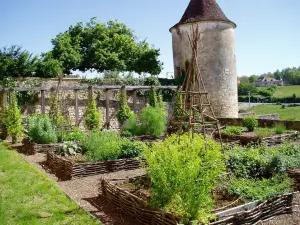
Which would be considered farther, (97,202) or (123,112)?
(123,112)

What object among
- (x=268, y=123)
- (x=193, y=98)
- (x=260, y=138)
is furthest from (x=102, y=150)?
(x=268, y=123)

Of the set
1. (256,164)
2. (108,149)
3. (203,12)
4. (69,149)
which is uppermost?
(203,12)

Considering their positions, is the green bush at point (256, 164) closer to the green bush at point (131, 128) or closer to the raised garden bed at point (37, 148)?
the raised garden bed at point (37, 148)

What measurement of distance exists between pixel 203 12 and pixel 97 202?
16.6 metres

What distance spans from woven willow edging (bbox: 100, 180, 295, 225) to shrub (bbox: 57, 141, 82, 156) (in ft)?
13.0

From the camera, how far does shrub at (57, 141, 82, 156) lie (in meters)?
9.47

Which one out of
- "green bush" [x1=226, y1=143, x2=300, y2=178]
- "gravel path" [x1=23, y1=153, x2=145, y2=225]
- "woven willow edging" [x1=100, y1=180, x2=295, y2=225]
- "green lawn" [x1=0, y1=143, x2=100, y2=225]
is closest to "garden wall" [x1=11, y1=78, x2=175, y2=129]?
"gravel path" [x1=23, y1=153, x2=145, y2=225]

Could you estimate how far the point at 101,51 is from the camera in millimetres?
25109

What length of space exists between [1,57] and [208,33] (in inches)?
475

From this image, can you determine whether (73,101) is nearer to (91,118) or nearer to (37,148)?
(91,118)

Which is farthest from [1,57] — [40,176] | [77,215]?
[77,215]

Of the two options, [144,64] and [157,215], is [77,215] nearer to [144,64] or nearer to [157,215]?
[157,215]

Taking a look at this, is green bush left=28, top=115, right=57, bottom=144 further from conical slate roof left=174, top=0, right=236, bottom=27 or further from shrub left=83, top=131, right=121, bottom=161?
conical slate roof left=174, top=0, right=236, bottom=27

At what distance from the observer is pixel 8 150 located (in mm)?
10562
